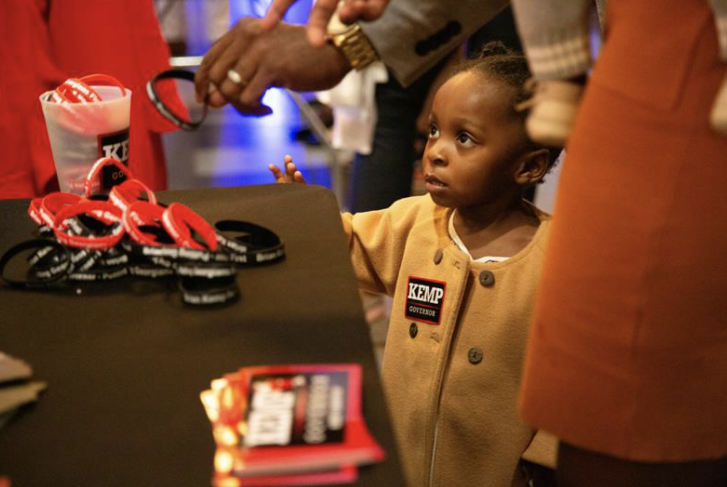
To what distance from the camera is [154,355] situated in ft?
2.31

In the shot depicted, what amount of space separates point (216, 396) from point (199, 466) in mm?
81

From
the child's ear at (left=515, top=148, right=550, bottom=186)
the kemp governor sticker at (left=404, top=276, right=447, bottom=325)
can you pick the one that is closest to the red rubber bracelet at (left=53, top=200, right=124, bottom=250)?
the kemp governor sticker at (left=404, top=276, right=447, bottom=325)

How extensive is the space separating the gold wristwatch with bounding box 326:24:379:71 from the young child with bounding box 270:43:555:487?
123mm

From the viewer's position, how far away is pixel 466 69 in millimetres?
1163

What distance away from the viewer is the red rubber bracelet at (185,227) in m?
0.86

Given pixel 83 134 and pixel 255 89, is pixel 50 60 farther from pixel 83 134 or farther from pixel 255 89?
pixel 255 89

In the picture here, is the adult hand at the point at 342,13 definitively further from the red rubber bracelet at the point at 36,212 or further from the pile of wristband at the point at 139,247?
the red rubber bracelet at the point at 36,212

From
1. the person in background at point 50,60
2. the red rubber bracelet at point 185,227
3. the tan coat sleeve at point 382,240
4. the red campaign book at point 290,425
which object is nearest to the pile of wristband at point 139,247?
the red rubber bracelet at point 185,227

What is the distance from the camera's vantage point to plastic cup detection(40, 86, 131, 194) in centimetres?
119

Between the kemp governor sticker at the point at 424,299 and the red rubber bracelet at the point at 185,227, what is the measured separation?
355 mm

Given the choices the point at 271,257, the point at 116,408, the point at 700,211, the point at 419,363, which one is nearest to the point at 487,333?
the point at 419,363

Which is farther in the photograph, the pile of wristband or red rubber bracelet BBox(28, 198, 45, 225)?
red rubber bracelet BBox(28, 198, 45, 225)

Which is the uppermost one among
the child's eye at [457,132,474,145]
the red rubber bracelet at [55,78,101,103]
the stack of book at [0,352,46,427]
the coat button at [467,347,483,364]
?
the red rubber bracelet at [55,78,101,103]

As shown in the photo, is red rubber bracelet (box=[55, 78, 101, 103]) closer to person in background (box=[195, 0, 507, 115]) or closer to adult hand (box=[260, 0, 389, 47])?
person in background (box=[195, 0, 507, 115])
